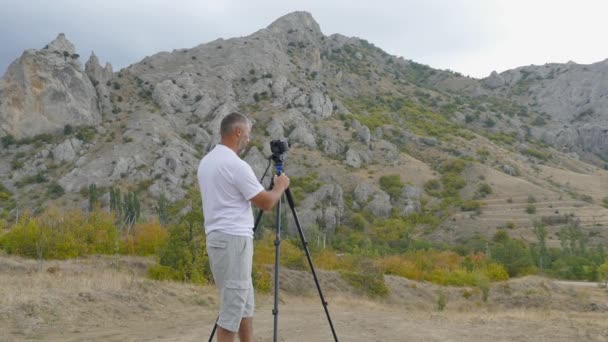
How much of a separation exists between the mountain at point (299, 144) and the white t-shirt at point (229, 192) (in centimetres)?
4290

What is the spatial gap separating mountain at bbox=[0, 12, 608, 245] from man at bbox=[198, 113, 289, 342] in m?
42.9

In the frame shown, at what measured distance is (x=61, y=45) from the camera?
69812 mm

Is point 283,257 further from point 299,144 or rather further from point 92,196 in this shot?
point 299,144

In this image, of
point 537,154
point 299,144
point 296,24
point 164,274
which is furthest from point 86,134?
point 537,154

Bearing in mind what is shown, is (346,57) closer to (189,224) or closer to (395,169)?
(395,169)

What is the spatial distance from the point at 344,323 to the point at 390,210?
49.8 m

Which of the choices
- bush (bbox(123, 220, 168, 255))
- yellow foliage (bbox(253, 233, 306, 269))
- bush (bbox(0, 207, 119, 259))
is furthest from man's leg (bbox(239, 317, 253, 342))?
bush (bbox(123, 220, 168, 255))

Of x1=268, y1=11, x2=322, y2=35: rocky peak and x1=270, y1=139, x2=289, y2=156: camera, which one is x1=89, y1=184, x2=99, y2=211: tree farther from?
x1=268, y1=11, x2=322, y2=35: rocky peak

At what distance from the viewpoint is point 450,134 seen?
79.3m

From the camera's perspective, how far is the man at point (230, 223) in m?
3.97

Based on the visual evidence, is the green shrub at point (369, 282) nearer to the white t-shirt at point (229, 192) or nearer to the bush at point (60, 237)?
the bush at point (60, 237)

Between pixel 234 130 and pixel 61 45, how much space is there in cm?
7590

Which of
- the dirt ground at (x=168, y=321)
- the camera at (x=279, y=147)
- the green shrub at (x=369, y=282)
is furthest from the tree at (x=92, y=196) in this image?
the camera at (x=279, y=147)

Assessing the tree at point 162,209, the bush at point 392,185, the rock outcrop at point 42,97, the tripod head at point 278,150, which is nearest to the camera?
the tripod head at point 278,150
